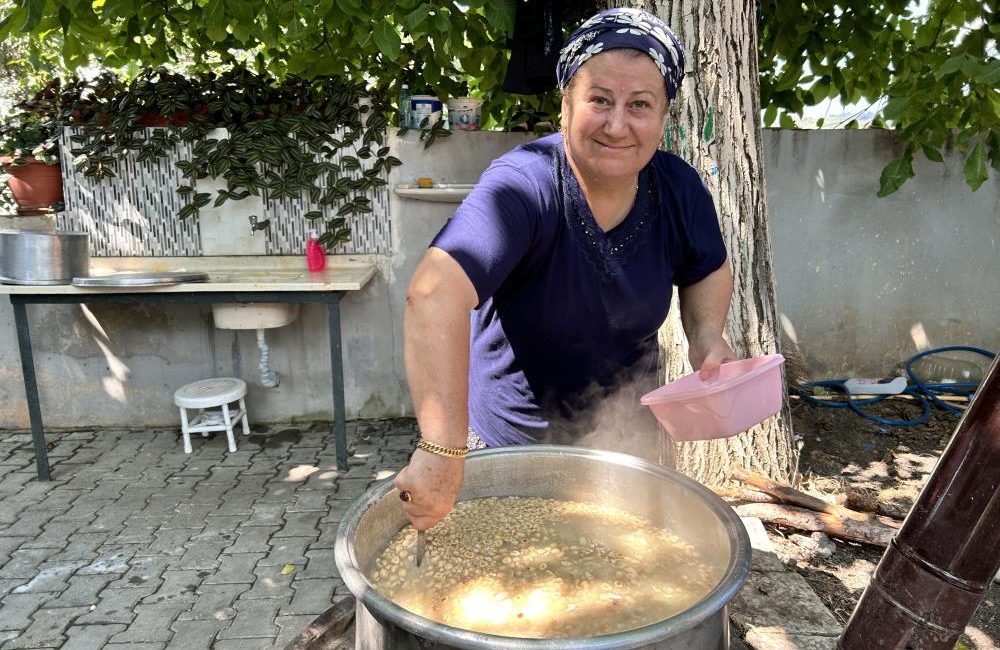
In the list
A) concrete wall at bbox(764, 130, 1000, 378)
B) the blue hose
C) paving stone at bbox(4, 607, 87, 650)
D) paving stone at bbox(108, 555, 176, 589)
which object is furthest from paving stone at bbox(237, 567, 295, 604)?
concrete wall at bbox(764, 130, 1000, 378)

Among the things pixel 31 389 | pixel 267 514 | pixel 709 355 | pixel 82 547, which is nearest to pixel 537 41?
pixel 709 355

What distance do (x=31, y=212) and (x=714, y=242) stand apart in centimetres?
519

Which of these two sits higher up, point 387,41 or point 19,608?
point 387,41

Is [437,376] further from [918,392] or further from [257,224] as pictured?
[918,392]

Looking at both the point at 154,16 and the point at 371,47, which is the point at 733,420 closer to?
the point at 371,47

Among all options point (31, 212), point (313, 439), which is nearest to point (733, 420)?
point (313, 439)

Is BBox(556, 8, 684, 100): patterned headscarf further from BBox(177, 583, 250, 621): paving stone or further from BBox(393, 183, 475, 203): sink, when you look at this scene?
BBox(393, 183, 475, 203): sink

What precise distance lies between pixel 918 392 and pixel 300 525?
16.1ft

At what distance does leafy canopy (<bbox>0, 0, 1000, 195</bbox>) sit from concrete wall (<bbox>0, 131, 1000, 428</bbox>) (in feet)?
1.45

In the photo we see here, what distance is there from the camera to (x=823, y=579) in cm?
295

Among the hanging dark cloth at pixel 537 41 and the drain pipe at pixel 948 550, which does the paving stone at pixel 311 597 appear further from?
the hanging dark cloth at pixel 537 41

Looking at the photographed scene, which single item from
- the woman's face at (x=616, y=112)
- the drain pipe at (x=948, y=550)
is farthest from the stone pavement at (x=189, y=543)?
the woman's face at (x=616, y=112)

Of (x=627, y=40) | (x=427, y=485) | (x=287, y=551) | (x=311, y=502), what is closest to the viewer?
(x=427, y=485)

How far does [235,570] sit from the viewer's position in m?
3.61
